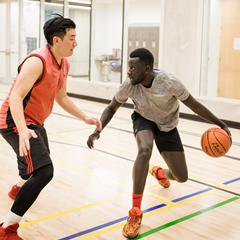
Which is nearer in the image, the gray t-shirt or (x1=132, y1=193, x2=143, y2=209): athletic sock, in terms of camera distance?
(x1=132, y1=193, x2=143, y2=209): athletic sock

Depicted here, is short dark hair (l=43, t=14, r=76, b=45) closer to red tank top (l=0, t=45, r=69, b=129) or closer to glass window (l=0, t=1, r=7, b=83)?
red tank top (l=0, t=45, r=69, b=129)

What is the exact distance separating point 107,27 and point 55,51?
10.2m

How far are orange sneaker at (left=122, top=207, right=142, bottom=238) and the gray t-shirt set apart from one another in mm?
764

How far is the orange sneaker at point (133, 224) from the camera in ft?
10.0

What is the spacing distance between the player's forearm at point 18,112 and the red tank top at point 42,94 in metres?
0.22

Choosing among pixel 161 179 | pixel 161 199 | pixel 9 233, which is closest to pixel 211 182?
pixel 161 179

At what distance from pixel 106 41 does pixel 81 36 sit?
4.25 ft

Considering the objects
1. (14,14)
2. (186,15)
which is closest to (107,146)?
(186,15)

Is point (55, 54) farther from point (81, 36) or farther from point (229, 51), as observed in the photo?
point (81, 36)

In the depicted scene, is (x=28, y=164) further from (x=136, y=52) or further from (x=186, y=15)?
(x=186, y=15)

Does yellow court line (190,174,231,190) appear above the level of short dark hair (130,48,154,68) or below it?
below

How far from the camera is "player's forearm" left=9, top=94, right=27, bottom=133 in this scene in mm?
2627

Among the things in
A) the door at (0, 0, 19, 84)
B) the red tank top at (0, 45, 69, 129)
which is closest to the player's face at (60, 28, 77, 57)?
the red tank top at (0, 45, 69, 129)

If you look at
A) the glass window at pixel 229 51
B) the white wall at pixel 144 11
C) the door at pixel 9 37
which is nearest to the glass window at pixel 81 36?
the white wall at pixel 144 11
